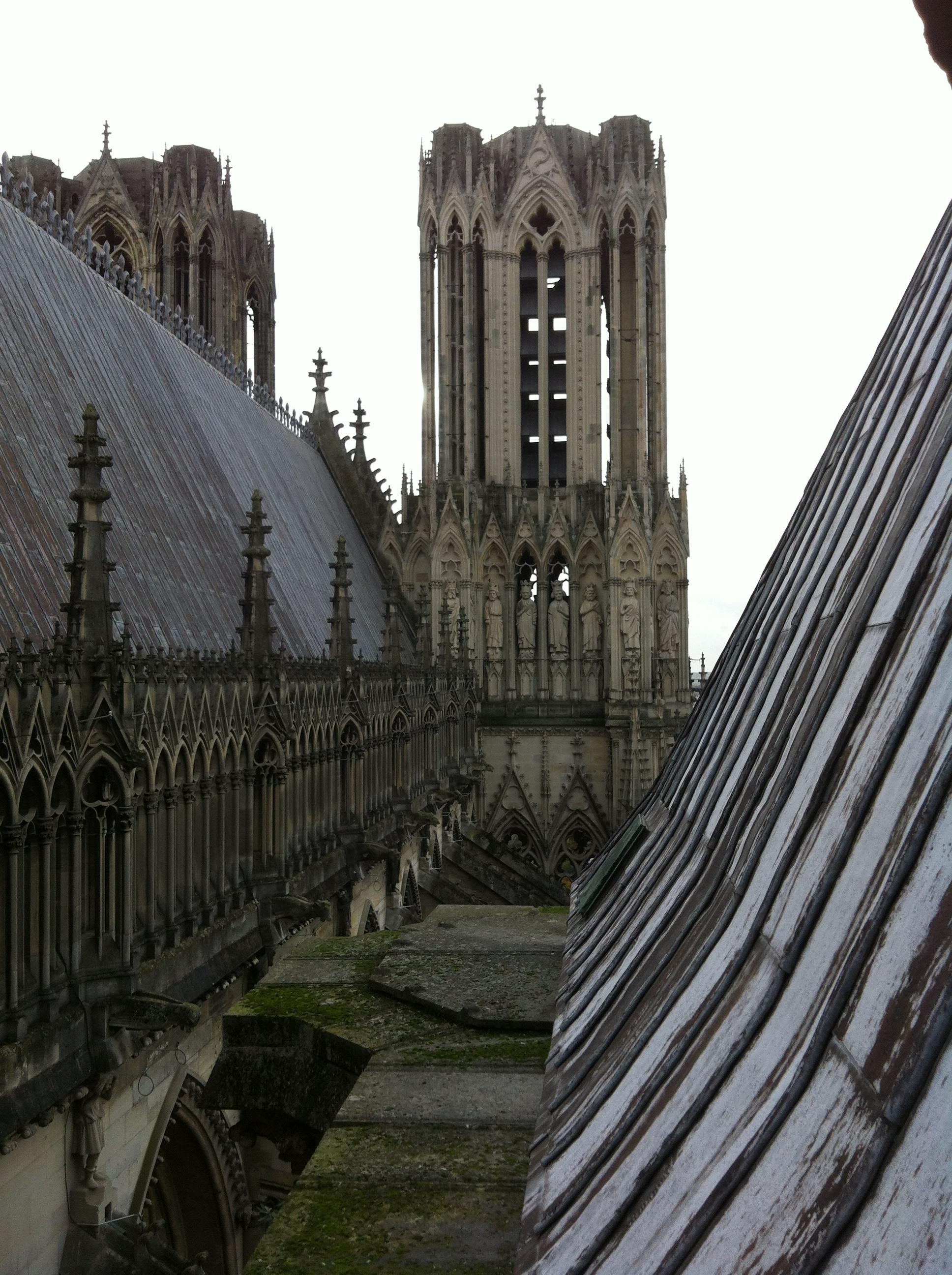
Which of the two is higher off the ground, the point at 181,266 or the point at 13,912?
the point at 181,266

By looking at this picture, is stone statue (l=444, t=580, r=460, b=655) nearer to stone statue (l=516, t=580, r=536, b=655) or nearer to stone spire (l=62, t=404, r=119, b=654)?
stone statue (l=516, t=580, r=536, b=655)

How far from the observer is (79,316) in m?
19.8

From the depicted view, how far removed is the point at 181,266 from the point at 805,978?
145 feet

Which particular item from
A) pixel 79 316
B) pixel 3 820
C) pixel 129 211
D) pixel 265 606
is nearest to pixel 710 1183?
pixel 3 820

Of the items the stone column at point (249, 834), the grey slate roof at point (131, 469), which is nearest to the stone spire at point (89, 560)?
the grey slate roof at point (131, 469)

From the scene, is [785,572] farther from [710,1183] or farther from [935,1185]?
[935,1185]

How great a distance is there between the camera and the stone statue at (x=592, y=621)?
4222cm

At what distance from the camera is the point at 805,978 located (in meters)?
2.95

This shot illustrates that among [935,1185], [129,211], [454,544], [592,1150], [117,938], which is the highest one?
[129,211]

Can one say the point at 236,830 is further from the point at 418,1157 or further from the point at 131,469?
the point at 418,1157

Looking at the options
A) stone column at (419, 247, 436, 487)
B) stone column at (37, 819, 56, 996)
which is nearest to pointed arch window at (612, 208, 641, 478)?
stone column at (419, 247, 436, 487)

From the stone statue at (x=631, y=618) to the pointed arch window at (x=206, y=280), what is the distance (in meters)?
17.5

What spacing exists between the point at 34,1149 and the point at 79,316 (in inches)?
531

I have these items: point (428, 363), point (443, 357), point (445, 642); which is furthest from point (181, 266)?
point (445, 642)
